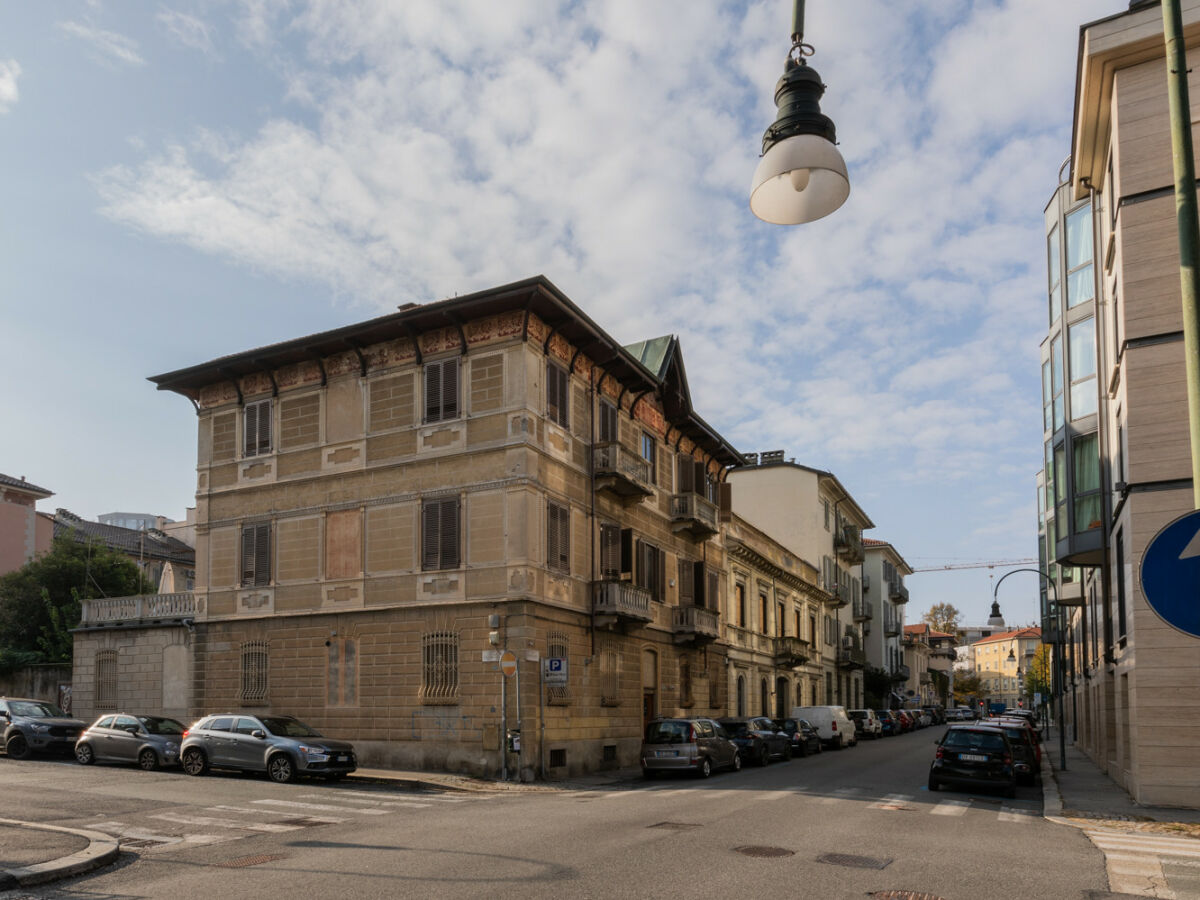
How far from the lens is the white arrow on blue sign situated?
18.8 ft

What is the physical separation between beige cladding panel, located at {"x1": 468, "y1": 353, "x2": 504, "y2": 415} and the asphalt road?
9.69m

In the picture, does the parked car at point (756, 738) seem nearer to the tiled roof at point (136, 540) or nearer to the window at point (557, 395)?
the window at point (557, 395)

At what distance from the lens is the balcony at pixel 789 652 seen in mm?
50594

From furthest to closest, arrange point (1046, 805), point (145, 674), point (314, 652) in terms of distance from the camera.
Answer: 1. point (145, 674)
2. point (314, 652)
3. point (1046, 805)

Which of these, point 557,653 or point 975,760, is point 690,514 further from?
point 975,760

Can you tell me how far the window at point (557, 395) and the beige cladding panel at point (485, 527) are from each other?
9.12ft

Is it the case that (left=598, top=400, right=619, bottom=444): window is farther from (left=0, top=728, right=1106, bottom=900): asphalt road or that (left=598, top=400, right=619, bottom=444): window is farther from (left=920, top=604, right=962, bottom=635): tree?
(left=920, top=604, right=962, bottom=635): tree

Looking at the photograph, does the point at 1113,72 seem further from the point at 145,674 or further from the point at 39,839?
the point at 145,674

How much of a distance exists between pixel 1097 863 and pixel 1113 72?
50.8 feet

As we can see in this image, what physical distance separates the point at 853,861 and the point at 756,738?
20.2m

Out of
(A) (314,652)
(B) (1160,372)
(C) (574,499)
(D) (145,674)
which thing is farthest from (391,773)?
(B) (1160,372)

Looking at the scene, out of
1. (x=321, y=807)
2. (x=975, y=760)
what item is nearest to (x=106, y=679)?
(x=321, y=807)

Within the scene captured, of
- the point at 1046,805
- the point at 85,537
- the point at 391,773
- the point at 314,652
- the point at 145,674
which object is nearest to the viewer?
the point at 1046,805

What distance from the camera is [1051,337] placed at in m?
32.8
